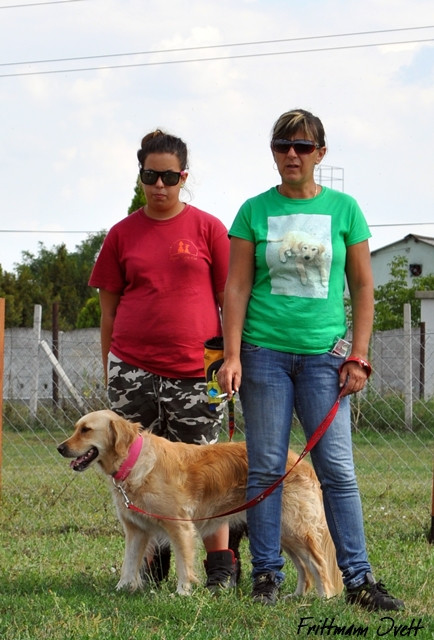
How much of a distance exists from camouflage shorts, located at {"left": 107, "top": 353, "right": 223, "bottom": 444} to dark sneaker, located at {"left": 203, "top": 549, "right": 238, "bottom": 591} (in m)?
0.57

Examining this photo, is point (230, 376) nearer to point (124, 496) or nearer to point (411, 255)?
point (124, 496)

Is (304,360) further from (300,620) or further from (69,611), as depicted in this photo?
(69,611)

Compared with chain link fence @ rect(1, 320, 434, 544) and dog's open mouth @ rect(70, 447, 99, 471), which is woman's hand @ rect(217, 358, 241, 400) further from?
chain link fence @ rect(1, 320, 434, 544)

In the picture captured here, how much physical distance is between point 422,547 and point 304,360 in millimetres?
2393

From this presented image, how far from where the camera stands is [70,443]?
15.5 feet

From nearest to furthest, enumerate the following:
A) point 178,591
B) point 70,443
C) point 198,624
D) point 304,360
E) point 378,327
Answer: point 198,624 → point 304,360 → point 178,591 → point 70,443 → point 378,327

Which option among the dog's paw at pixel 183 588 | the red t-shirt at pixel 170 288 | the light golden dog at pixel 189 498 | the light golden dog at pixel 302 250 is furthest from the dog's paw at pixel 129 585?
the light golden dog at pixel 302 250

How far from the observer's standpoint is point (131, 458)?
4520 mm

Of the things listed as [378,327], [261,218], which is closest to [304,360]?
[261,218]

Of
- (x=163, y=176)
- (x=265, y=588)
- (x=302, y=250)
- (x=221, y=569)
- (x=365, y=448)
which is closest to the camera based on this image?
(x=302, y=250)

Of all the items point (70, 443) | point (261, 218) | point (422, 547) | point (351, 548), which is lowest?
point (422, 547)

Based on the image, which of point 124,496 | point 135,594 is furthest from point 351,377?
point 135,594

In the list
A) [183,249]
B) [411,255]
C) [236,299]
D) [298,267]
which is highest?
[411,255]

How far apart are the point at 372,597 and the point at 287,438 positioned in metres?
0.75
